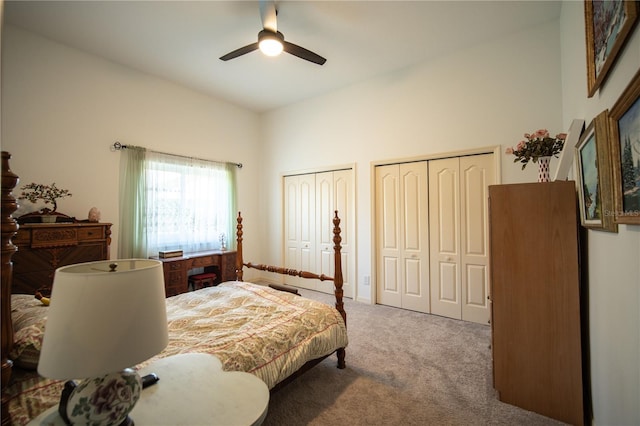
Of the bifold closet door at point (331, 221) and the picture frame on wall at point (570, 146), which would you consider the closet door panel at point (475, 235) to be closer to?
the picture frame on wall at point (570, 146)

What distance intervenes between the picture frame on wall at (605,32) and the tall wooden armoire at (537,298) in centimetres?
69

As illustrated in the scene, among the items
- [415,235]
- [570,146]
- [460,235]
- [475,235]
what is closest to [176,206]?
[415,235]

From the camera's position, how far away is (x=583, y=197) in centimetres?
163

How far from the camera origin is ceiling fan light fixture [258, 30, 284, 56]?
8.63 ft

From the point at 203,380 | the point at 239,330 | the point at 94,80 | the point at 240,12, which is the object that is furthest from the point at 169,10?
the point at 203,380

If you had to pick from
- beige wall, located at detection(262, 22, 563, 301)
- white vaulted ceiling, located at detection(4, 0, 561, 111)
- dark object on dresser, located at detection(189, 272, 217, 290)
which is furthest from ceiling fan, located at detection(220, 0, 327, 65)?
dark object on dresser, located at detection(189, 272, 217, 290)

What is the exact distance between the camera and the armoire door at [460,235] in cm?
329

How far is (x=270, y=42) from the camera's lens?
2662mm

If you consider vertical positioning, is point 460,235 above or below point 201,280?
above

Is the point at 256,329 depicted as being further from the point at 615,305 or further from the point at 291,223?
the point at 291,223

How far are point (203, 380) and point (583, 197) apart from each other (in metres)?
2.17

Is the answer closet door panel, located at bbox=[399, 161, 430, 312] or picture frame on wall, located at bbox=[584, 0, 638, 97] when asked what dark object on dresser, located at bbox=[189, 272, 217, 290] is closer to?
closet door panel, located at bbox=[399, 161, 430, 312]

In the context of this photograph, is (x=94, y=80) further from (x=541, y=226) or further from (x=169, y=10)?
(x=541, y=226)

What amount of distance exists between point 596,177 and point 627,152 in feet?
1.40
